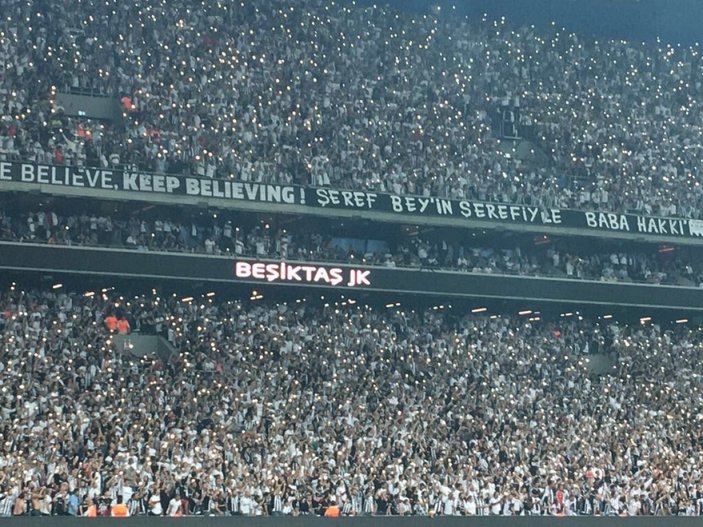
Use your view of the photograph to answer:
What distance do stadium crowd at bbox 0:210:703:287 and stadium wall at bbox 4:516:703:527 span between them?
10.9 meters

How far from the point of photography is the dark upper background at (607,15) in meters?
56.7

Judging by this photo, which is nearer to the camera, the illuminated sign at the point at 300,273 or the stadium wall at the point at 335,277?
the stadium wall at the point at 335,277

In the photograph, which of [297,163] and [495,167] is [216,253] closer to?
[297,163]

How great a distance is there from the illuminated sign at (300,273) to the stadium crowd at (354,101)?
297cm

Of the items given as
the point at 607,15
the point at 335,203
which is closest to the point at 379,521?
the point at 335,203

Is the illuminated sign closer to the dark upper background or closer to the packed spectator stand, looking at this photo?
the packed spectator stand

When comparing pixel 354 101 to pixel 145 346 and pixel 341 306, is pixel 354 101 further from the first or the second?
pixel 145 346

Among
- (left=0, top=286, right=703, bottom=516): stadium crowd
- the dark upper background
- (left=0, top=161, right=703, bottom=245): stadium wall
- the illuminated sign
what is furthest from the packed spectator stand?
the illuminated sign

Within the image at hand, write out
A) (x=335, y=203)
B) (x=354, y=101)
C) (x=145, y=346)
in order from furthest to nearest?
(x=354, y=101) → (x=335, y=203) → (x=145, y=346)

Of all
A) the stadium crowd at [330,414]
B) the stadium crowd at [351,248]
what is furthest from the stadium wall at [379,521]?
the stadium crowd at [351,248]

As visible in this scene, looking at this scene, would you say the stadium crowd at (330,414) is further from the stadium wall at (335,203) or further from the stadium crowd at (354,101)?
the stadium crowd at (354,101)

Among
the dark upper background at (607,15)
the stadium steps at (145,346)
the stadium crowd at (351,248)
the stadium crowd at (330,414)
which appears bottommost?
the stadium crowd at (330,414)

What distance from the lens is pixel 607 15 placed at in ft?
189

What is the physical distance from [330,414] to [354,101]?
13.6 metres
